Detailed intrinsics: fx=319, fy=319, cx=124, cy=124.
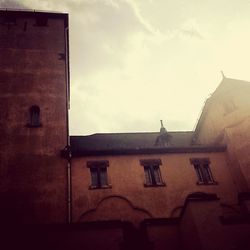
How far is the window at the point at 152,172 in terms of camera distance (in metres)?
19.5

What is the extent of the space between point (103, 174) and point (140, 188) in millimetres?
2413

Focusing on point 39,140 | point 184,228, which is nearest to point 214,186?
point 184,228

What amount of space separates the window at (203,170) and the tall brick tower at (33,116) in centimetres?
835

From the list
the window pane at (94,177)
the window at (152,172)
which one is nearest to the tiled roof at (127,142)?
the window at (152,172)

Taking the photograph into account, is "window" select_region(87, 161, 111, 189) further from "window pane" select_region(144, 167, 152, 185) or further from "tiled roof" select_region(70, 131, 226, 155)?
"window pane" select_region(144, 167, 152, 185)

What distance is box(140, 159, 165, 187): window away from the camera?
19.5 metres

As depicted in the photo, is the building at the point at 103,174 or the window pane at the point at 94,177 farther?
the window pane at the point at 94,177

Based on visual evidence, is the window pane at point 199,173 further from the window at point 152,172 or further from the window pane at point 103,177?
the window pane at point 103,177

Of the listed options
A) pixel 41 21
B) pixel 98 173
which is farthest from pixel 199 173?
pixel 41 21

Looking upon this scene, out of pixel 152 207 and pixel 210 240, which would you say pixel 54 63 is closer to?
pixel 152 207

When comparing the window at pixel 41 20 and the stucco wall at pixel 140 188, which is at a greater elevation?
the window at pixel 41 20

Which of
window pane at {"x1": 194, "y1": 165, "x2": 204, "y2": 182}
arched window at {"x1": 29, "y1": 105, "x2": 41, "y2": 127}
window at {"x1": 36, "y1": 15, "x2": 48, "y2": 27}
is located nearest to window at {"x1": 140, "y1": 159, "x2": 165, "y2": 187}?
window pane at {"x1": 194, "y1": 165, "x2": 204, "y2": 182}

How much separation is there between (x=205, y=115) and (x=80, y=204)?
1247cm

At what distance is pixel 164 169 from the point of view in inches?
795
